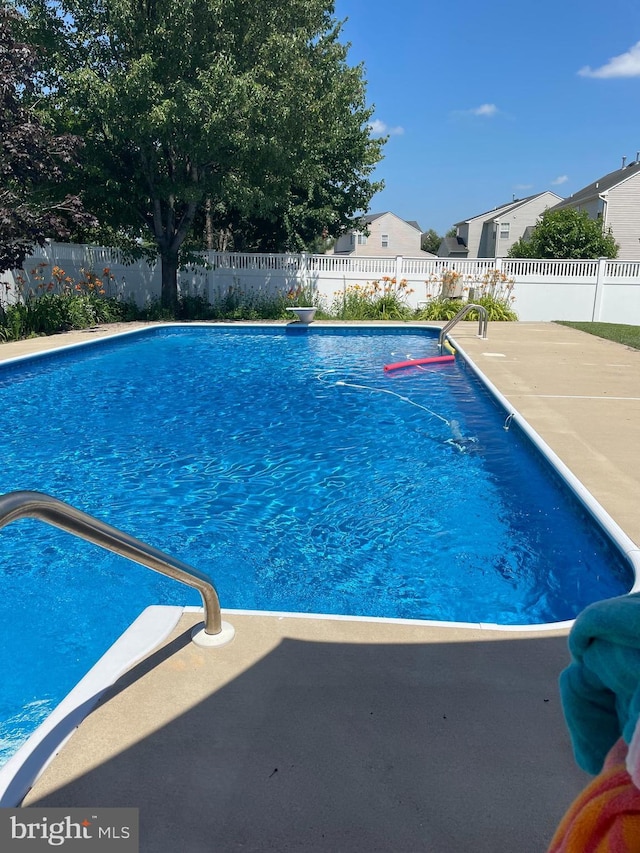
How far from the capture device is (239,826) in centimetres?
173

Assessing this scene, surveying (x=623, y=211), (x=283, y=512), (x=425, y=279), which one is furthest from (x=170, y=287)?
(x=623, y=211)

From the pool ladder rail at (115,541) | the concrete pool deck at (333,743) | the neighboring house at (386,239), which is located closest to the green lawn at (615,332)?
the concrete pool deck at (333,743)

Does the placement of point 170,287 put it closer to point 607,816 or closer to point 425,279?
point 425,279

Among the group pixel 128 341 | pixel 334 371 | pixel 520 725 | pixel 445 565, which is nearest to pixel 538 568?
pixel 445 565

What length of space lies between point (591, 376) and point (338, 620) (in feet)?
25.1

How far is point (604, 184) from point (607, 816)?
40.4 m

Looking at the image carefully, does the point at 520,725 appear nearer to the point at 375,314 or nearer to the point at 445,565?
the point at 445,565

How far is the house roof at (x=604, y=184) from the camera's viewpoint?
32.3 meters

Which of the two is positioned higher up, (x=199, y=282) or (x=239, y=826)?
(x=199, y=282)

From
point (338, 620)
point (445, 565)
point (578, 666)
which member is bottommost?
point (445, 565)

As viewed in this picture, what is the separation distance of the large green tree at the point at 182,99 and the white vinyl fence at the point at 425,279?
1.71 m

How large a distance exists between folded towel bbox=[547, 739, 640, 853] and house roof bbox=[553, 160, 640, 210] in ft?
119

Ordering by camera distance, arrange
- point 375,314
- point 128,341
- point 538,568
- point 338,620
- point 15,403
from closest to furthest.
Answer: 1. point 338,620
2. point 538,568
3. point 15,403
4. point 128,341
5. point 375,314

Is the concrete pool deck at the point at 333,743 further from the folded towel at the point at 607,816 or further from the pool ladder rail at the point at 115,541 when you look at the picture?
the folded towel at the point at 607,816
